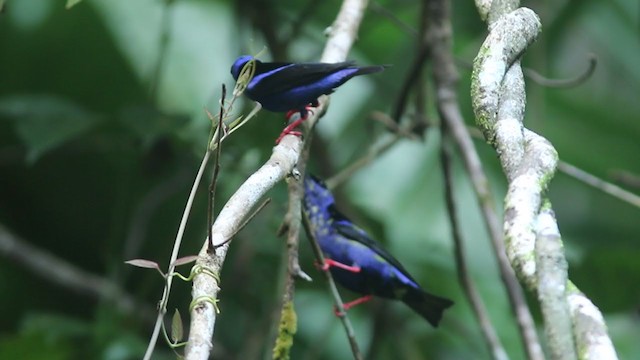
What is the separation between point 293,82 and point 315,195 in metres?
0.41

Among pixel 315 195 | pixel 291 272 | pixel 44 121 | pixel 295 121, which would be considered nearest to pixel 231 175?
pixel 44 121

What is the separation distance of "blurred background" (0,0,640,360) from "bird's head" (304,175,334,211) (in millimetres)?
1080

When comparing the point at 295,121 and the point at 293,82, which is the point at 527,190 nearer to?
the point at 293,82

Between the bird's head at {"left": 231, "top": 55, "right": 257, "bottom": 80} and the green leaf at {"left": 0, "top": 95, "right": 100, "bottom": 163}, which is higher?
the green leaf at {"left": 0, "top": 95, "right": 100, "bottom": 163}

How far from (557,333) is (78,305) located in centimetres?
394

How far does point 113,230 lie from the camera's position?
15.0ft

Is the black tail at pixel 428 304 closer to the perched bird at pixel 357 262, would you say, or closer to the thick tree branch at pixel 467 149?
the perched bird at pixel 357 262

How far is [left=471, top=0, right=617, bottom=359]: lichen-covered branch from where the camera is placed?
125cm

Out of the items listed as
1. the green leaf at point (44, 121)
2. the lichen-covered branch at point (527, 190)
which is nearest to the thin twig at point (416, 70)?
the green leaf at point (44, 121)

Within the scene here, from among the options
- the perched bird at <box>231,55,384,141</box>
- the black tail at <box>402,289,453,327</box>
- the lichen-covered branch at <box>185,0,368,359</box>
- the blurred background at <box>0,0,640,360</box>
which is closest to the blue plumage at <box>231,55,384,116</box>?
the perched bird at <box>231,55,384,141</box>

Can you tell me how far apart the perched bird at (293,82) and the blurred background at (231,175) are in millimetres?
1391

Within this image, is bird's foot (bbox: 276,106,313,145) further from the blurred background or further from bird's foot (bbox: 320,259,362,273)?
the blurred background

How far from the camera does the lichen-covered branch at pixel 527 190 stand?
49.1 inches

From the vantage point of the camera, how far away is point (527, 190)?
1.49 m
